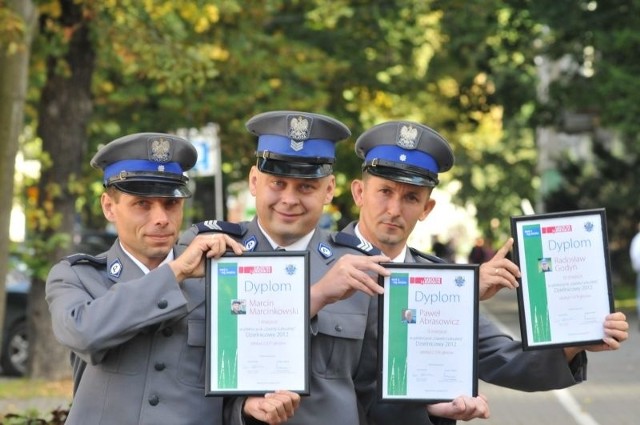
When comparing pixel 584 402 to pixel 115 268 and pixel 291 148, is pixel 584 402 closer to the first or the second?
pixel 291 148

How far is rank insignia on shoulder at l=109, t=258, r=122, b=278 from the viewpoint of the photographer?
198 inches

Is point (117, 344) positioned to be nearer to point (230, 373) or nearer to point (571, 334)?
point (230, 373)

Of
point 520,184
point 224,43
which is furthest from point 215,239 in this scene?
point 520,184

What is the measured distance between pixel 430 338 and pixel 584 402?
449 inches

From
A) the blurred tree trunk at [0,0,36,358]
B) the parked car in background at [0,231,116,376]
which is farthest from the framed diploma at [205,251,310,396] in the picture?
the parked car in background at [0,231,116,376]

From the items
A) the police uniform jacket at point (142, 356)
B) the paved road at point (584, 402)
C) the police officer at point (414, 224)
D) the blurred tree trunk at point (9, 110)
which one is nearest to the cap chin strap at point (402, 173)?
the police officer at point (414, 224)

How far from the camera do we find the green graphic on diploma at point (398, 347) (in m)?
5.00

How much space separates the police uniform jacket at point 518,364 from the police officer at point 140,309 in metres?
0.75

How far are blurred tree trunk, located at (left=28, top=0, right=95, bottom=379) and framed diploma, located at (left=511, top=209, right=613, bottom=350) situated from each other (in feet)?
43.4

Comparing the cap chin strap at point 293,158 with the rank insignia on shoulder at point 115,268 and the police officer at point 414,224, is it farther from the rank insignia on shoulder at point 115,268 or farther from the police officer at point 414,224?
the rank insignia on shoulder at point 115,268

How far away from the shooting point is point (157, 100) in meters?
24.9

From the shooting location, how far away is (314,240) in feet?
17.2

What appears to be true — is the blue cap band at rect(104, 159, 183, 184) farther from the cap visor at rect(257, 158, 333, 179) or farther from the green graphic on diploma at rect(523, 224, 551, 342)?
the green graphic on diploma at rect(523, 224, 551, 342)

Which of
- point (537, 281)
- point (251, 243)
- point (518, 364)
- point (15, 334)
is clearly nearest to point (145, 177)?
point (251, 243)
